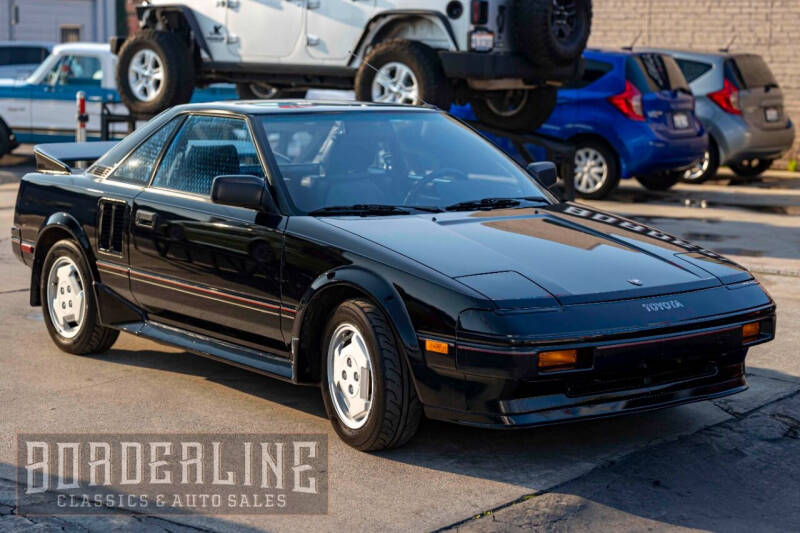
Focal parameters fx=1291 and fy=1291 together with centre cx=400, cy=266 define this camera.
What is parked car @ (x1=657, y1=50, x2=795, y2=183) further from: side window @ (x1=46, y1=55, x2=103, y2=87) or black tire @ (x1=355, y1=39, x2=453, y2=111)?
side window @ (x1=46, y1=55, x2=103, y2=87)

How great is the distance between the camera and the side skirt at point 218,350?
5.70 meters

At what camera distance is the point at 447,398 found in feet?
16.1

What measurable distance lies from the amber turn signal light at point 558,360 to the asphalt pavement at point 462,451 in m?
0.44

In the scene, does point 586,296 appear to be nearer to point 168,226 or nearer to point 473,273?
point 473,273

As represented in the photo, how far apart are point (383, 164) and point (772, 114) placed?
39.1ft

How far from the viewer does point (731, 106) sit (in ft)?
54.0

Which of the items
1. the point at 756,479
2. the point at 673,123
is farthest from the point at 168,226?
the point at 673,123

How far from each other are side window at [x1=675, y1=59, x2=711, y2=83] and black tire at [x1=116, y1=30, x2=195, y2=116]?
6.37 metres

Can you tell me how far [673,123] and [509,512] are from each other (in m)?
10.9

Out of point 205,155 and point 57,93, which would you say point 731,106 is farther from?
point 205,155

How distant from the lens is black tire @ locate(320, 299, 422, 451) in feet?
16.5

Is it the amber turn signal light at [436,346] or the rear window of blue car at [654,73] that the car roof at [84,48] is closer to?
the rear window of blue car at [654,73]

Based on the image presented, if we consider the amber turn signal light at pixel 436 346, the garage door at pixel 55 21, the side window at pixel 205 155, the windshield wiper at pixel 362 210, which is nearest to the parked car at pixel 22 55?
the garage door at pixel 55 21

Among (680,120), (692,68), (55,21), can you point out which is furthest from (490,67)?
(55,21)
